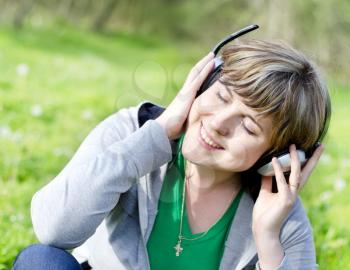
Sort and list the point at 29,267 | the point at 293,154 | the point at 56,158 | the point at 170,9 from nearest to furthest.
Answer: the point at 29,267 < the point at 293,154 < the point at 56,158 < the point at 170,9

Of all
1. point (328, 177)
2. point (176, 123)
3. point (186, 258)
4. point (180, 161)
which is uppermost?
point (176, 123)

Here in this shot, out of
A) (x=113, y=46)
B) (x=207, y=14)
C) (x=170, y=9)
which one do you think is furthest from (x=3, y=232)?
(x=170, y=9)

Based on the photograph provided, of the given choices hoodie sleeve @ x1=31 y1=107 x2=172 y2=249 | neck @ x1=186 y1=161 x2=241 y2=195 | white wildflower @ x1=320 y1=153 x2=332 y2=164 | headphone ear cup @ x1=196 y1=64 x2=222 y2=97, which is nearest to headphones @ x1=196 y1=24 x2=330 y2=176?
headphone ear cup @ x1=196 y1=64 x2=222 y2=97

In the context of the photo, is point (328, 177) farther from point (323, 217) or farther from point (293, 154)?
point (293, 154)

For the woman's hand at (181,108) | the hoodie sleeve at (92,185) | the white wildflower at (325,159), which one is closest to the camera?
the hoodie sleeve at (92,185)

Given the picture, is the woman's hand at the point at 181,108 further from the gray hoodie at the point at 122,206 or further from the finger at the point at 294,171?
the finger at the point at 294,171

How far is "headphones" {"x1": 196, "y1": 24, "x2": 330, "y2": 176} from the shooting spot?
2373 mm

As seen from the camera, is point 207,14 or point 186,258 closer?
point 186,258

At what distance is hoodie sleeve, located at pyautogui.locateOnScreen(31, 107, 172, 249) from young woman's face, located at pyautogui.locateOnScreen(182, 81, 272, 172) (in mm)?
113

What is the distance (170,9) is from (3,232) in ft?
58.2

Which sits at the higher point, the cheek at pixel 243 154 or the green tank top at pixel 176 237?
the cheek at pixel 243 154

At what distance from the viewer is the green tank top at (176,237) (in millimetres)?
2465

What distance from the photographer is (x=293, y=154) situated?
7.84 feet

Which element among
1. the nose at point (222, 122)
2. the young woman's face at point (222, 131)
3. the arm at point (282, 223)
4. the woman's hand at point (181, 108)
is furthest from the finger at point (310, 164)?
the woman's hand at point (181, 108)
